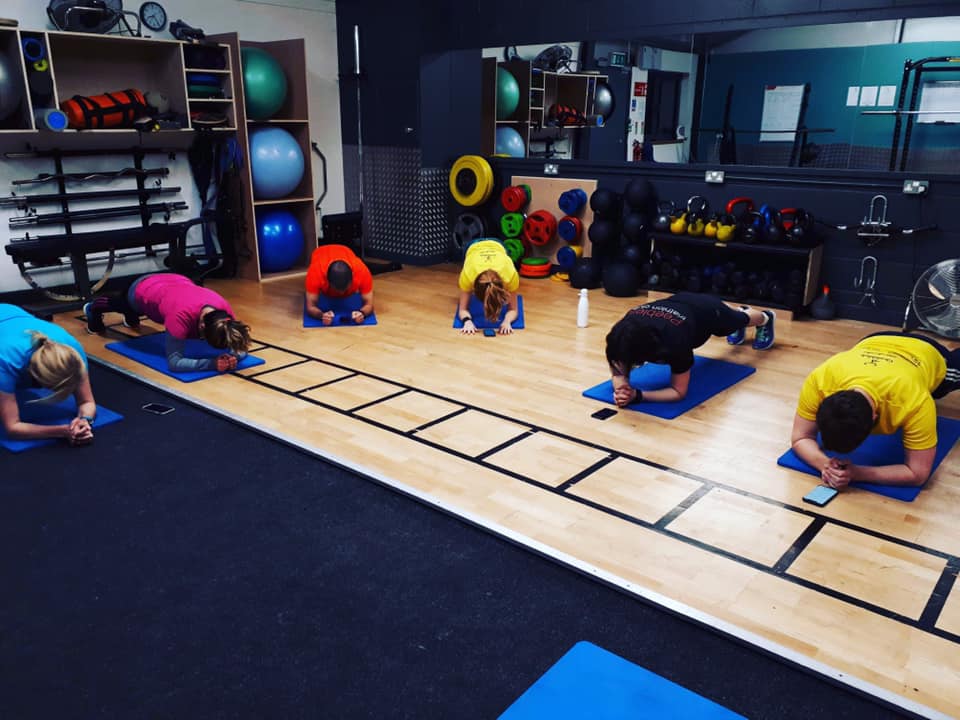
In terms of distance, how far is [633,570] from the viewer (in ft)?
7.53

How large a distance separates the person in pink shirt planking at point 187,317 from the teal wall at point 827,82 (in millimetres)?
7192

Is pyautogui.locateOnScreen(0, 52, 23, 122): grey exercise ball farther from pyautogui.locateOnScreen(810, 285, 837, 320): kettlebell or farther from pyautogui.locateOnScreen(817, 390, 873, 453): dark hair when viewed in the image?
pyautogui.locateOnScreen(810, 285, 837, 320): kettlebell

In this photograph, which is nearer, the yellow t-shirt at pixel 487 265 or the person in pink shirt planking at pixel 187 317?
the person in pink shirt planking at pixel 187 317

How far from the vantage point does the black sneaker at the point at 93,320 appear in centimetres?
469

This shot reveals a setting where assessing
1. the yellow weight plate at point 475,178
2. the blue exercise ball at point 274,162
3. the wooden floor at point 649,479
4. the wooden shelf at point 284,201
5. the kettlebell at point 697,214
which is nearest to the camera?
the wooden floor at point 649,479

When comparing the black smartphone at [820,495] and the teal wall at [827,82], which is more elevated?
the teal wall at [827,82]

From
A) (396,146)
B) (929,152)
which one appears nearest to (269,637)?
(396,146)

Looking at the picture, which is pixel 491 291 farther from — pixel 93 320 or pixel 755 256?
pixel 93 320

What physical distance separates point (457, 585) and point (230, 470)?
1206mm

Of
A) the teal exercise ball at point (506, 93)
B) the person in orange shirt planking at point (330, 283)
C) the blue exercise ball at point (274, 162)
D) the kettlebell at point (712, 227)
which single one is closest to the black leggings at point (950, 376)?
the kettlebell at point (712, 227)

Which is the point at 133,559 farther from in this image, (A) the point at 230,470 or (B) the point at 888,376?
(B) the point at 888,376

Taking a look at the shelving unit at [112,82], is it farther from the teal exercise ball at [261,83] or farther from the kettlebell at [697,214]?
the kettlebell at [697,214]

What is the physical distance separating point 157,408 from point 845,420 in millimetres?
3008

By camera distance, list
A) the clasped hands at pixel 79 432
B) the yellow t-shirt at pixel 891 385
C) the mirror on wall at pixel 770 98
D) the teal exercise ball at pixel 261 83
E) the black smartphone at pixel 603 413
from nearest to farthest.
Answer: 1. the yellow t-shirt at pixel 891 385
2. the clasped hands at pixel 79 432
3. the black smartphone at pixel 603 413
4. the teal exercise ball at pixel 261 83
5. the mirror on wall at pixel 770 98
